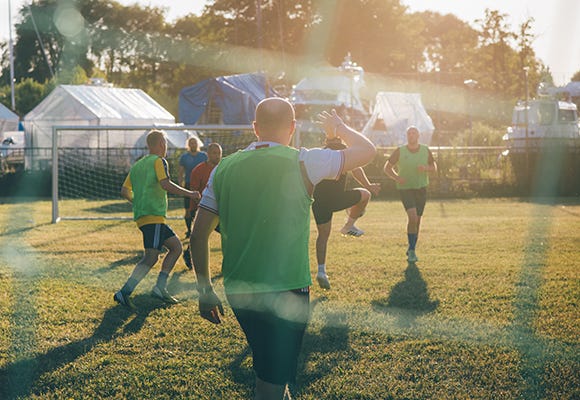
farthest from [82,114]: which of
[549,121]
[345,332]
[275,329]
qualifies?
[275,329]

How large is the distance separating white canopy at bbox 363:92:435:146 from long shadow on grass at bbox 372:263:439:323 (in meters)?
28.0

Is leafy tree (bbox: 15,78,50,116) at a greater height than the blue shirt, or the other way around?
leafy tree (bbox: 15,78,50,116)

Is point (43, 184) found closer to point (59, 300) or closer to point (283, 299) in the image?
point (59, 300)

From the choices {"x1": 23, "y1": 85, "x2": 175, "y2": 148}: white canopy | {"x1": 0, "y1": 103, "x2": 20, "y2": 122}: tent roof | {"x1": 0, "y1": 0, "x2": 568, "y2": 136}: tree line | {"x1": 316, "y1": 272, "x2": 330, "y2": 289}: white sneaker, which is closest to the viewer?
{"x1": 316, "y1": 272, "x2": 330, "y2": 289}: white sneaker

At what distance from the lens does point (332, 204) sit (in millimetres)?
9258

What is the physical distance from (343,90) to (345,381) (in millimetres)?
33715

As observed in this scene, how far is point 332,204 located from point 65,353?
361 centimetres

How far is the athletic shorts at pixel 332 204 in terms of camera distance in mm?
8028

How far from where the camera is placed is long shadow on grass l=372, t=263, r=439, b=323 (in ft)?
28.3

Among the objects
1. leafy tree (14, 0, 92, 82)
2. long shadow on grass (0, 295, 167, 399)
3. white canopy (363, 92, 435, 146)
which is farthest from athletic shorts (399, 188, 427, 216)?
leafy tree (14, 0, 92, 82)

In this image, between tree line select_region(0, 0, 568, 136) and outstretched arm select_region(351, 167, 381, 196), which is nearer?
outstretched arm select_region(351, 167, 381, 196)

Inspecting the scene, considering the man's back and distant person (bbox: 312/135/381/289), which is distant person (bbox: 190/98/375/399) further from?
distant person (bbox: 312/135/381/289)

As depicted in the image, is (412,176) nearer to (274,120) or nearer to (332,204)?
(332,204)

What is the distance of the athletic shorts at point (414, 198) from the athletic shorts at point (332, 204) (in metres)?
2.94
